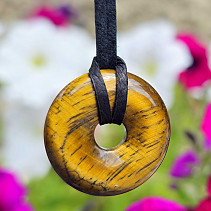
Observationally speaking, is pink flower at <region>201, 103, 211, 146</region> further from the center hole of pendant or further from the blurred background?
the center hole of pendant

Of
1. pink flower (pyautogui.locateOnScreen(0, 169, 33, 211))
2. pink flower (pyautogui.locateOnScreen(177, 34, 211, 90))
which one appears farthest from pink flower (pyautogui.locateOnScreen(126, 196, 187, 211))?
pink flower (pyautogui.locateOnScreen(177, 34, 211, 90))

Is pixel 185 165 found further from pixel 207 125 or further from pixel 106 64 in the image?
pixel 106 64

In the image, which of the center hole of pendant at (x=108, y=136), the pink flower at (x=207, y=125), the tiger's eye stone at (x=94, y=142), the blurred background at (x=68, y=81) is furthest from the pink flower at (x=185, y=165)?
the tiger's eye stone at (x=94, y=142)

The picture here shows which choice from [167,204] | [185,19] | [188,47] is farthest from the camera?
[185,19]

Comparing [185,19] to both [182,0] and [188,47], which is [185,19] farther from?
[188,47]

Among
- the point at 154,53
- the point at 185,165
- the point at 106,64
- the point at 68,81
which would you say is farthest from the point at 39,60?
the point at 106,64

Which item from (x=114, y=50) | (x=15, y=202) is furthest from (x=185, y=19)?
(x=114, y=50)

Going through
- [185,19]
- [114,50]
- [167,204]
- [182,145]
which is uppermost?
[185,19]
